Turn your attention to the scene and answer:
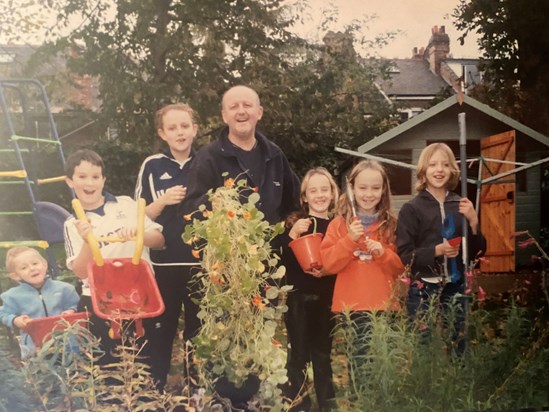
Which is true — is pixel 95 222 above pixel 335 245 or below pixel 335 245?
above

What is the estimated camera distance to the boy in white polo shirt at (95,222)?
291cm

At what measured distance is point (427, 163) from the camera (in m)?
3.22

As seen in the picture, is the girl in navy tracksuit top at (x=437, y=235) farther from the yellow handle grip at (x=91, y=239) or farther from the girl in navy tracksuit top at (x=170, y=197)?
the yellow handle grip at (x=91, y=239)

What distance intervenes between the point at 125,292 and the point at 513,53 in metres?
2.22

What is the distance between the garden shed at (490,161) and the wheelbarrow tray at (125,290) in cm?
113

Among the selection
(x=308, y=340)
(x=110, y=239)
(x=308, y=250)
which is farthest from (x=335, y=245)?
Result: (x=110, y=239)

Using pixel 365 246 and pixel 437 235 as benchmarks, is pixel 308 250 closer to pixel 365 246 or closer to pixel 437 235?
pixel 365 246

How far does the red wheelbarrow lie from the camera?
9.48 ft

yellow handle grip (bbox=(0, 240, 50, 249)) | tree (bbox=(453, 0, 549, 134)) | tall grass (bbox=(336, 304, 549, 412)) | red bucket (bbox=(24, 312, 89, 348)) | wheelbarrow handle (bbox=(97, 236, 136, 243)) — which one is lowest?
tall grass (bbox=(336, 304, 549, 412))

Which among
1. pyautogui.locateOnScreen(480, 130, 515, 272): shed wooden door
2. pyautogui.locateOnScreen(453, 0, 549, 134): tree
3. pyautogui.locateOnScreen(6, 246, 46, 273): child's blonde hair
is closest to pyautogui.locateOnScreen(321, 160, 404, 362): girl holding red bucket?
pyautogui.locateOnScreen(480, 130, 515, 272): shed wooden door

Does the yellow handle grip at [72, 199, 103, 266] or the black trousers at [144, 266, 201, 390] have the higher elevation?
the yellow handle grip at [72, 199, 103, 266]

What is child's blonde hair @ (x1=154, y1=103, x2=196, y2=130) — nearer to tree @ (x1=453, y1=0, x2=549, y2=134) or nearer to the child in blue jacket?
the child in blue jacket

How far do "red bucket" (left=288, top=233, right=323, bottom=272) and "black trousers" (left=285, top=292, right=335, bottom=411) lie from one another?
0.14 meters

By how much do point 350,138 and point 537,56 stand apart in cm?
110
